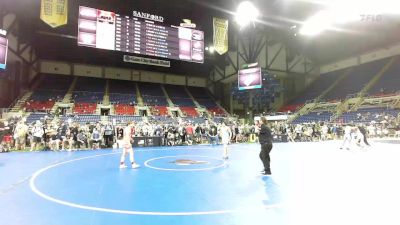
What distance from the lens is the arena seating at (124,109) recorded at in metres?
32.2

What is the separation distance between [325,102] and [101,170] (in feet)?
112

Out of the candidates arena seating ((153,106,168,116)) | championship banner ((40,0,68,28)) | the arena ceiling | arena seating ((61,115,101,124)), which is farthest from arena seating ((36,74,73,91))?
championship banner ((40,0,68,28))

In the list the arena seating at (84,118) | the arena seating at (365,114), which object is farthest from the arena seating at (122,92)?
the arena seating at (365,114)

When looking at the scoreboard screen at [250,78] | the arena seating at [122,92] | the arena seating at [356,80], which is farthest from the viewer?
the arena seating at [122,92]

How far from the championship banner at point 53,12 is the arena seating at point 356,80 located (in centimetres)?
3290

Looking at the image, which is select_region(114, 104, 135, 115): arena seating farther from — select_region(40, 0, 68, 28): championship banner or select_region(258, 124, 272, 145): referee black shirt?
select_region(258, 124, 272, 145): referee black shirt

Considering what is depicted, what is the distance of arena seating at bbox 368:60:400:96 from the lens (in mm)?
30148

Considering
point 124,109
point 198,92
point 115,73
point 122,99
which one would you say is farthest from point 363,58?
point 115,73

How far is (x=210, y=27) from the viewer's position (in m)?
31.5

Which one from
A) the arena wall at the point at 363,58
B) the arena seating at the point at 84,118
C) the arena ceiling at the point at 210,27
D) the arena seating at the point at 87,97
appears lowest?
the arena seating at the point at 84,118

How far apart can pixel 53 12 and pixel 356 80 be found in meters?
35.8

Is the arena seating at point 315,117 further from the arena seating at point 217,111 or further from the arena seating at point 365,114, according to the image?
the arena seating at point 217,111

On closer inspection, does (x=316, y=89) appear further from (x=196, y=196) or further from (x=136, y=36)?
(x=196, y=196)

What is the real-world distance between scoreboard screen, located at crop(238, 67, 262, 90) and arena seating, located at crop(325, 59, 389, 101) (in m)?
12.6
